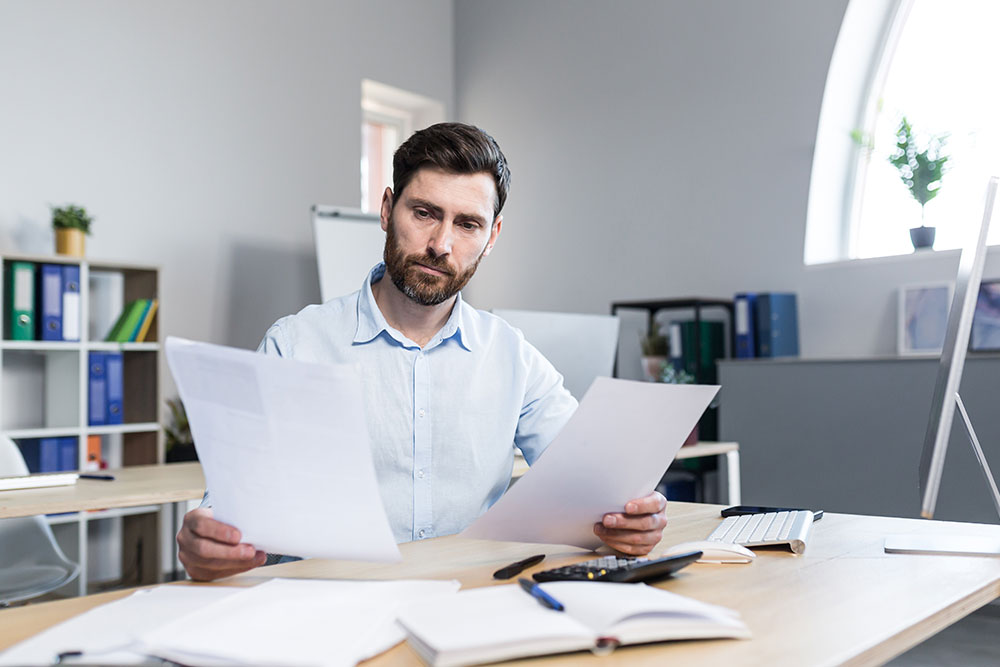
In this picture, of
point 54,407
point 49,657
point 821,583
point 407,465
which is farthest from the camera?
point 54,407

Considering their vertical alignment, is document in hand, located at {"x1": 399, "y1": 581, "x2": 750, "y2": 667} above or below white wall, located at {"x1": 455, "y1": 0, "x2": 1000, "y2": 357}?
below

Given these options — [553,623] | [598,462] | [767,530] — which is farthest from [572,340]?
[553,623]

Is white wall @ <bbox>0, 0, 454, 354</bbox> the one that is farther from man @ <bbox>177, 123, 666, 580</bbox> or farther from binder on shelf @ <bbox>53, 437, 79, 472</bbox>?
man @ <bbox>177, 123, 666, 580</bbox>

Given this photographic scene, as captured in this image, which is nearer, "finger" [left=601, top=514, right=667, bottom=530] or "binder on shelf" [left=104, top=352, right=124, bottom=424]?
"finger" [left=601, top=514, right=667, bottom=530]

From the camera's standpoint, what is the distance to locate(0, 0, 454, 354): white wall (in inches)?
161

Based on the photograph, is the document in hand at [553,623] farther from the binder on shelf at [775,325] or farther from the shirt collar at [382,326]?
the binder on shelf at [775,325]

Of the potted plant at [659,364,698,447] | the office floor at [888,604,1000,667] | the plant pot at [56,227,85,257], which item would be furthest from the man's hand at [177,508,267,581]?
the plant pot at [56,227,85,257]

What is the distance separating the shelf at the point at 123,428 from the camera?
386 cm

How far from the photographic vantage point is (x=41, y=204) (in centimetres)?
407

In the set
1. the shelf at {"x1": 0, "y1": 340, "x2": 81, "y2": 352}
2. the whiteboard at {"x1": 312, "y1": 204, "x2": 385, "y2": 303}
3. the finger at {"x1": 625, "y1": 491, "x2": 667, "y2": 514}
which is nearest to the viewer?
the finger at {"x1": 625, "y1": 491, "x2": 667, "y2": 514}

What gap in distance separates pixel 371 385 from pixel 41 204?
10.7ft

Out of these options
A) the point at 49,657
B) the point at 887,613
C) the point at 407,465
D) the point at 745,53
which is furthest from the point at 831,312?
the point at 49,657

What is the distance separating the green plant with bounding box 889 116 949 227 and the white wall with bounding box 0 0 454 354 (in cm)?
308

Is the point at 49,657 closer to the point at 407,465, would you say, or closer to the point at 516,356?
the point at 407,465
